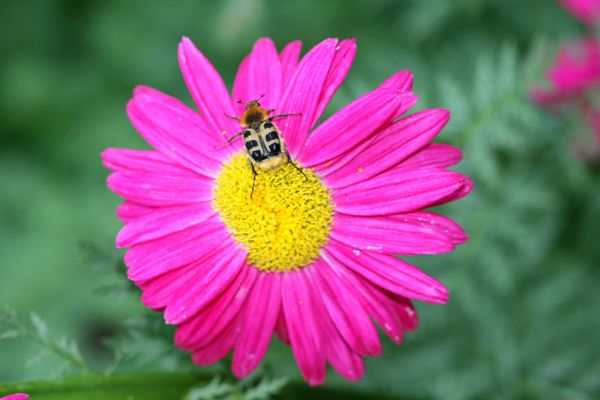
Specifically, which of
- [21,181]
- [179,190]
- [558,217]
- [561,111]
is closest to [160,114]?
[179,190]

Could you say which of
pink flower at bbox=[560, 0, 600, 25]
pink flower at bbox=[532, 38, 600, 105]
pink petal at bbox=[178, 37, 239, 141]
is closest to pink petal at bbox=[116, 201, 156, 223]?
pink petal at bbox=[178, 37, 239, 141]

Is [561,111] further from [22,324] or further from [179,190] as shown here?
[22,324]

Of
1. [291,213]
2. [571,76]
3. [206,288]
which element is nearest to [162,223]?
[206,288]

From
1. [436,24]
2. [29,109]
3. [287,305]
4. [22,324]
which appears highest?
[29,109]

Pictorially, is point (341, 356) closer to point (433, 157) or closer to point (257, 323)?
point (257, 323)

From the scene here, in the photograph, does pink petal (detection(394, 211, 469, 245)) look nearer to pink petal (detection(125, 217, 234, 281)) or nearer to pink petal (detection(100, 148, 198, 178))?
pink petal (detection(125, 217, 234, 281))

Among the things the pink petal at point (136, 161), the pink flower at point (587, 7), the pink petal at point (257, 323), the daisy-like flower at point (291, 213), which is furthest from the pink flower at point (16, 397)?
the pink flower at point (587, 7)
